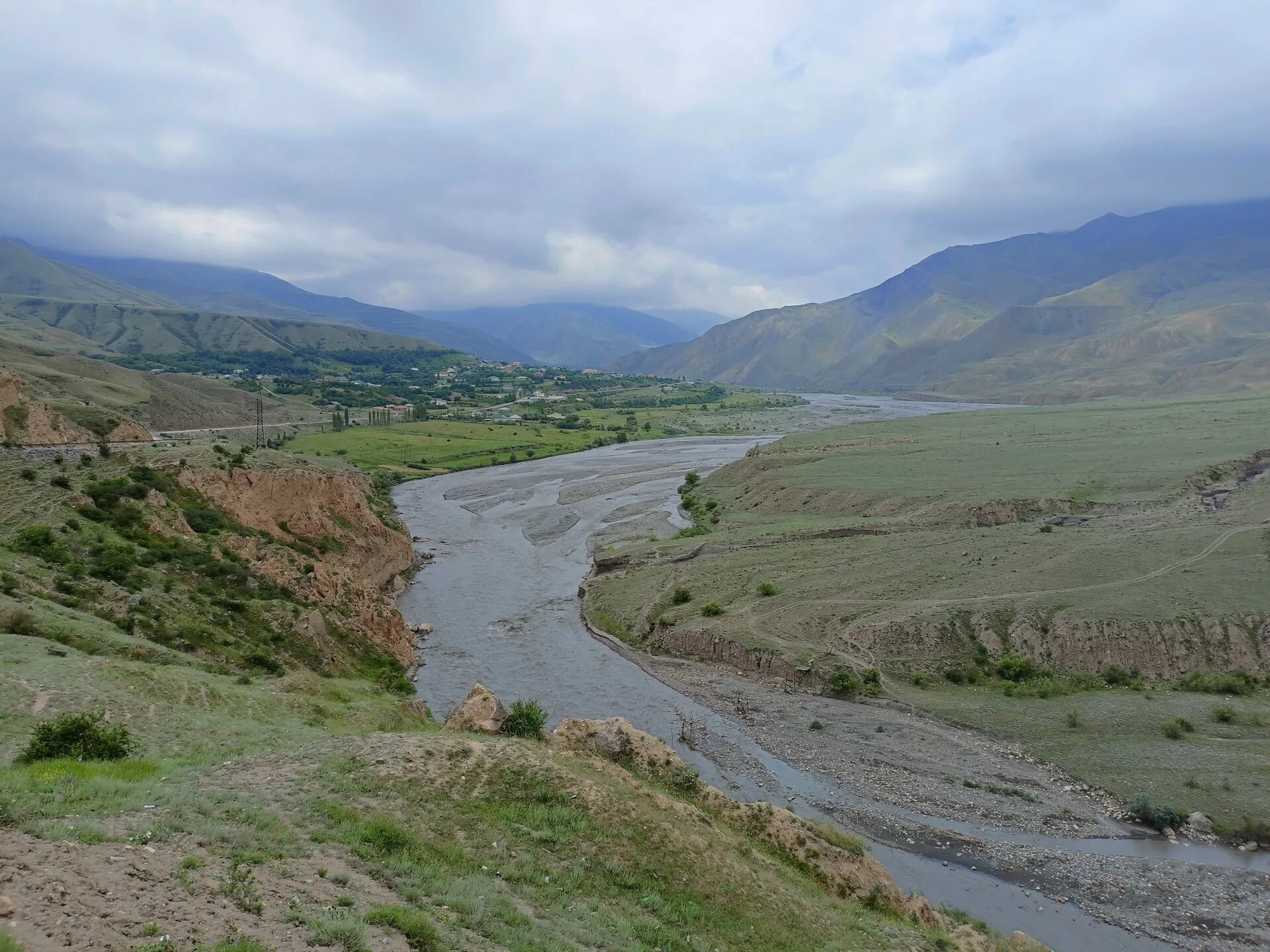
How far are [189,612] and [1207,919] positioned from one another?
123 ft

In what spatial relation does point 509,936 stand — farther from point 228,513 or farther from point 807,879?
point 228,513

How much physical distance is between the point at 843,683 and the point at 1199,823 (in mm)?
15250

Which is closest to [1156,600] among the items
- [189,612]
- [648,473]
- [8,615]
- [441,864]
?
[441,864]

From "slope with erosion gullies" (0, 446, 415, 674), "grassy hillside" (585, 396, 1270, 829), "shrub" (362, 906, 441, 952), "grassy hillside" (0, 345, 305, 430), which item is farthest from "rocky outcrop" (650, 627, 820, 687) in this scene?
"grassy hillside" (0, 345, 305, 430)

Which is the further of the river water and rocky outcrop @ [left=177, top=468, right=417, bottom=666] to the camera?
rocky outcrop @ [left=177, top=468, right=417, bottom=666]

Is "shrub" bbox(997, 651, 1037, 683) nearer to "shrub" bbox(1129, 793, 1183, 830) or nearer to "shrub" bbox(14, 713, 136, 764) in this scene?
"shrub" bbox(1129, 793, 1183, 830)

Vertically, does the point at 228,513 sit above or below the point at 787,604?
above

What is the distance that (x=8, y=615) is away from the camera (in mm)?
23328

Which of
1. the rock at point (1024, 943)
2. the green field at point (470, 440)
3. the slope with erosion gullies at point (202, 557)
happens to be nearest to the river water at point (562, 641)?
the rock at point (1024, 943)

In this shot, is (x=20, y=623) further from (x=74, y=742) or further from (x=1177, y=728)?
(x=1177, y=728)

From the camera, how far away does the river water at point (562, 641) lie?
23.9m

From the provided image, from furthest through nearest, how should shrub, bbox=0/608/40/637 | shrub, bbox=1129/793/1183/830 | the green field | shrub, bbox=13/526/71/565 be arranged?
the green field → shrub, bbox=13/526/71/565 → shrub, bbox=1129/793/1183/830 → shrub, bbox=0/608/40/637

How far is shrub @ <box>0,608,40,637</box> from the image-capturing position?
23.0 metres

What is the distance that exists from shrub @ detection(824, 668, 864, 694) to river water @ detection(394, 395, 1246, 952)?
20.3 ft
